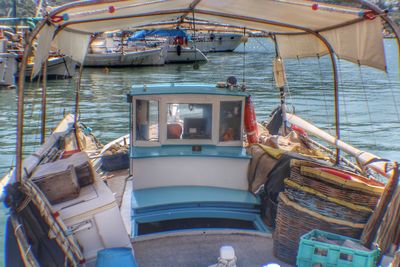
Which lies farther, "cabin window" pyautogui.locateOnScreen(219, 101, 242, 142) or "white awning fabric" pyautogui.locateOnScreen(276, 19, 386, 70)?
"cabin window" pyautogui.locateOnScreen(219, 101, 242, 142)

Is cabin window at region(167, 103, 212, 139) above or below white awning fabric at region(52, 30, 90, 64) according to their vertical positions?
below

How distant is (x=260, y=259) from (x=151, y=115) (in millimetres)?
3427

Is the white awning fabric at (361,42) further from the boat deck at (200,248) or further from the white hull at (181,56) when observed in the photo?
the white hull at (181,56)

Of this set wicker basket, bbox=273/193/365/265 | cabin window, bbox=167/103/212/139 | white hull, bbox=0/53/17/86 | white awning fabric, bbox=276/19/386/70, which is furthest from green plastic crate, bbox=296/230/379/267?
white hull, bbox=0/53/17/86

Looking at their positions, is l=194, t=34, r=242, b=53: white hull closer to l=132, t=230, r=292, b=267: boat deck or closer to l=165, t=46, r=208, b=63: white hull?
l=165, t=46, r=208, b=63: white hull

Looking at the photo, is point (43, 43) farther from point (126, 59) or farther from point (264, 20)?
point (126, 59)

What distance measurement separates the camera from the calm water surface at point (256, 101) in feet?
66.4

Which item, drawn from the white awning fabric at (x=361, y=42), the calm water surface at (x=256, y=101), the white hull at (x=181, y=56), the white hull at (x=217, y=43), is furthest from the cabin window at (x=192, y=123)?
the white hull at (x=217, y=43)

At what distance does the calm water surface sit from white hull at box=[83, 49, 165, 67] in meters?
1.03

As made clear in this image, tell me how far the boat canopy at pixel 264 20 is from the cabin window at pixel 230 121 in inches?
60.8

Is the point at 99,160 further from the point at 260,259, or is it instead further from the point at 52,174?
the point at 260,259

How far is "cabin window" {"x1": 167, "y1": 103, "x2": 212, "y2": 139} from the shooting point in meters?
8.43

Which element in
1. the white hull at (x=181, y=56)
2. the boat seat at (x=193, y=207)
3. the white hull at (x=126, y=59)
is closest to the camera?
the boat seat at (x=193, y=207)

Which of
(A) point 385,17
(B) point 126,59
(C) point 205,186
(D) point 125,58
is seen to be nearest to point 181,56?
(B) point 126,59
